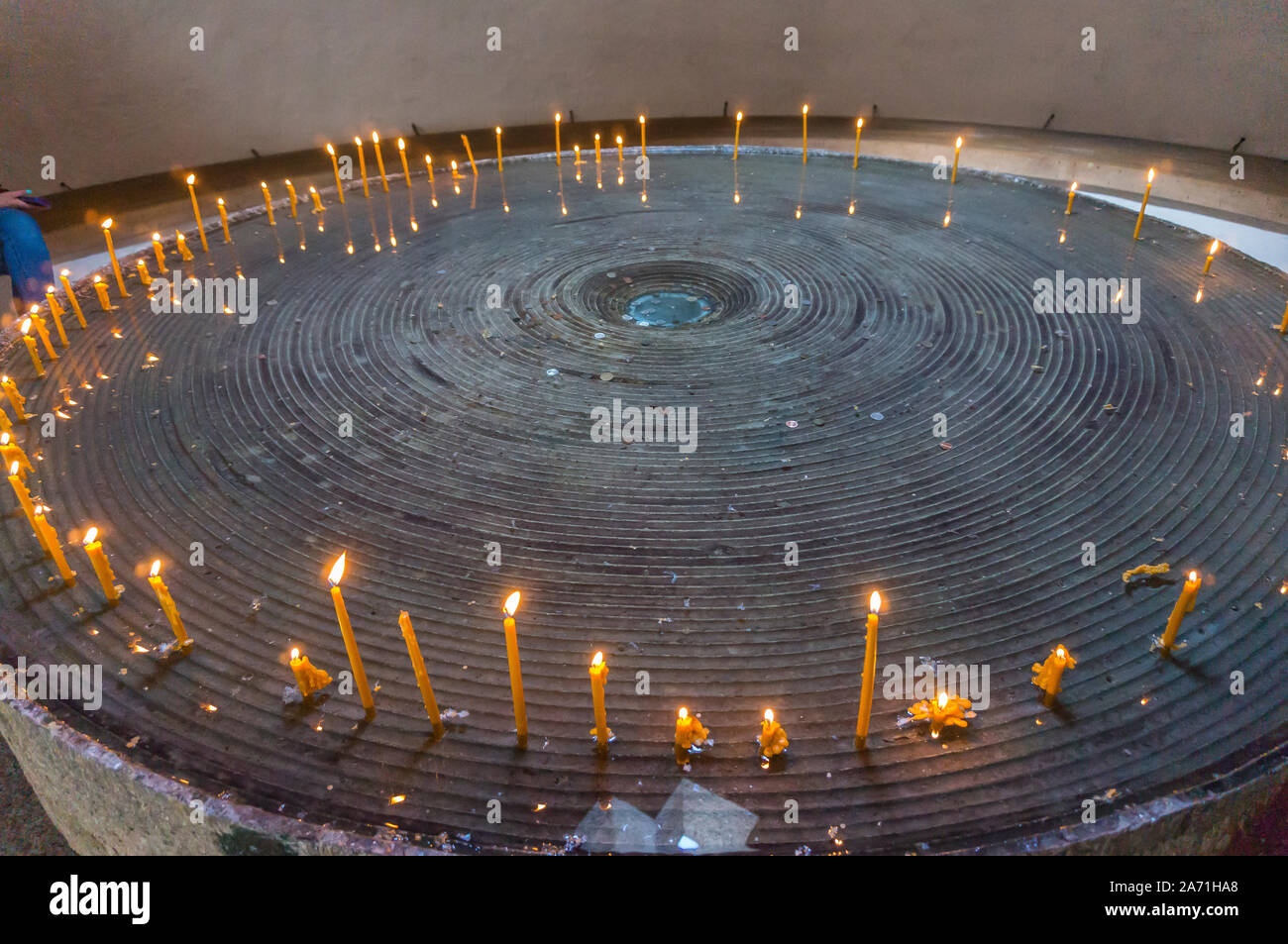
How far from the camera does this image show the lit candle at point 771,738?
172cm

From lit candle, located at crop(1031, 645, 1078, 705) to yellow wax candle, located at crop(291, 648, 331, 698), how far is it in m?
1.58

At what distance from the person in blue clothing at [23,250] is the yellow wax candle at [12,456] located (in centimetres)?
171

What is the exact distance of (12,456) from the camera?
2.46 meters

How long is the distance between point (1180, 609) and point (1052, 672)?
326 mm

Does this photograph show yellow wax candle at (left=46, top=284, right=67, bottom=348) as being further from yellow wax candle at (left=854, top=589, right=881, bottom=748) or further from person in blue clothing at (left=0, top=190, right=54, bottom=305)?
yellow wax candle at (left=854, top=589, right=881, bottom=748)

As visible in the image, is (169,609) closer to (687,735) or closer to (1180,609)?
(687,735)

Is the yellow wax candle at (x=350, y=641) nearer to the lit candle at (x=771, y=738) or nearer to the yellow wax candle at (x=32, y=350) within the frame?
the lit candle at (x=771, y=738)

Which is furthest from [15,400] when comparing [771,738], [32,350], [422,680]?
[771,738]

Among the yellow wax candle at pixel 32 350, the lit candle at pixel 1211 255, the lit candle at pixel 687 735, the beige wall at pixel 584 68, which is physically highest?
the beige wall at pixel 584 68

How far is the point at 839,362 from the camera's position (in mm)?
3143

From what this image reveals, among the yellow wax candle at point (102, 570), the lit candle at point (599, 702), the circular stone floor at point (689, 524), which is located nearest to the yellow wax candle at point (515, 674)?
the circular stone floor at point (689, 524)
